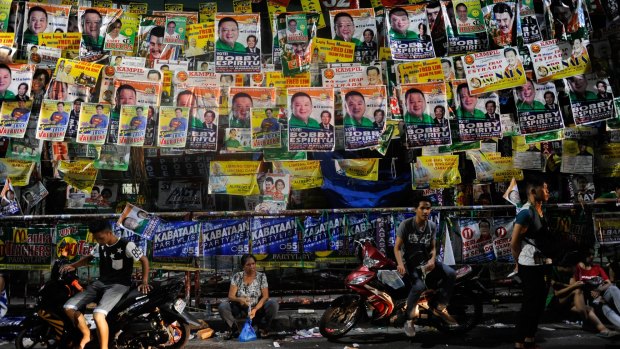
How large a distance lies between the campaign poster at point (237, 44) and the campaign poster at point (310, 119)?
809 mm

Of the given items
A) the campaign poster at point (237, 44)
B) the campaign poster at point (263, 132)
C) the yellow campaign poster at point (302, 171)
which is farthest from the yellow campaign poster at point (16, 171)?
the yellow campaign poster at point (302, 171)

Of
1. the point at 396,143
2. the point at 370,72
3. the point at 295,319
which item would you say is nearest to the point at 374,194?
the point at 396,143

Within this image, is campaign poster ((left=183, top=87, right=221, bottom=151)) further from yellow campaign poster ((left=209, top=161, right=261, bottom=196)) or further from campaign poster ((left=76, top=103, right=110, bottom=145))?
campaign poster ((left=76, top=103, right=110, bottom=145))

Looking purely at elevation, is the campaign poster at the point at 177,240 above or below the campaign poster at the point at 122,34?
below

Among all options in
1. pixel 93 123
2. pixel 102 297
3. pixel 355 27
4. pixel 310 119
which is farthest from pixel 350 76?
pixel 102 297

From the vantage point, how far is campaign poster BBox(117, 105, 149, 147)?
315 inches

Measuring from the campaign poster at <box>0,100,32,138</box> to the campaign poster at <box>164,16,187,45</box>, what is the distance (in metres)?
2.24

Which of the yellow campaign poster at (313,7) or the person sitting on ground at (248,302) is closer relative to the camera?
the person sitting on ground at (248,302)

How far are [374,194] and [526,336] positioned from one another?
4.28 meters

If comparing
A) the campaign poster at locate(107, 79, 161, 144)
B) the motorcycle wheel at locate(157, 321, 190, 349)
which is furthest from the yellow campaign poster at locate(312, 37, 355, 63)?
the motorcycle wheel at locate(157, 321, 190, 349)

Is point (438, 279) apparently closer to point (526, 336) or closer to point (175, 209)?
point (526, 336)

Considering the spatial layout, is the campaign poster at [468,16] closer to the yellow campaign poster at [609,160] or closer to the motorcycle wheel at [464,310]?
the yellow campaign poster at [609,160]

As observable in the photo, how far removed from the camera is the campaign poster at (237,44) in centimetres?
841

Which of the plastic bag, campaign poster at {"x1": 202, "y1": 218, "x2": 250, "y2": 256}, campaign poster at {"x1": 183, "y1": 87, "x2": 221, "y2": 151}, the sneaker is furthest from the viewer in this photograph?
campaign poster at {"x1": 183, "y1": 87, "x2": 221, "y2": 151}
